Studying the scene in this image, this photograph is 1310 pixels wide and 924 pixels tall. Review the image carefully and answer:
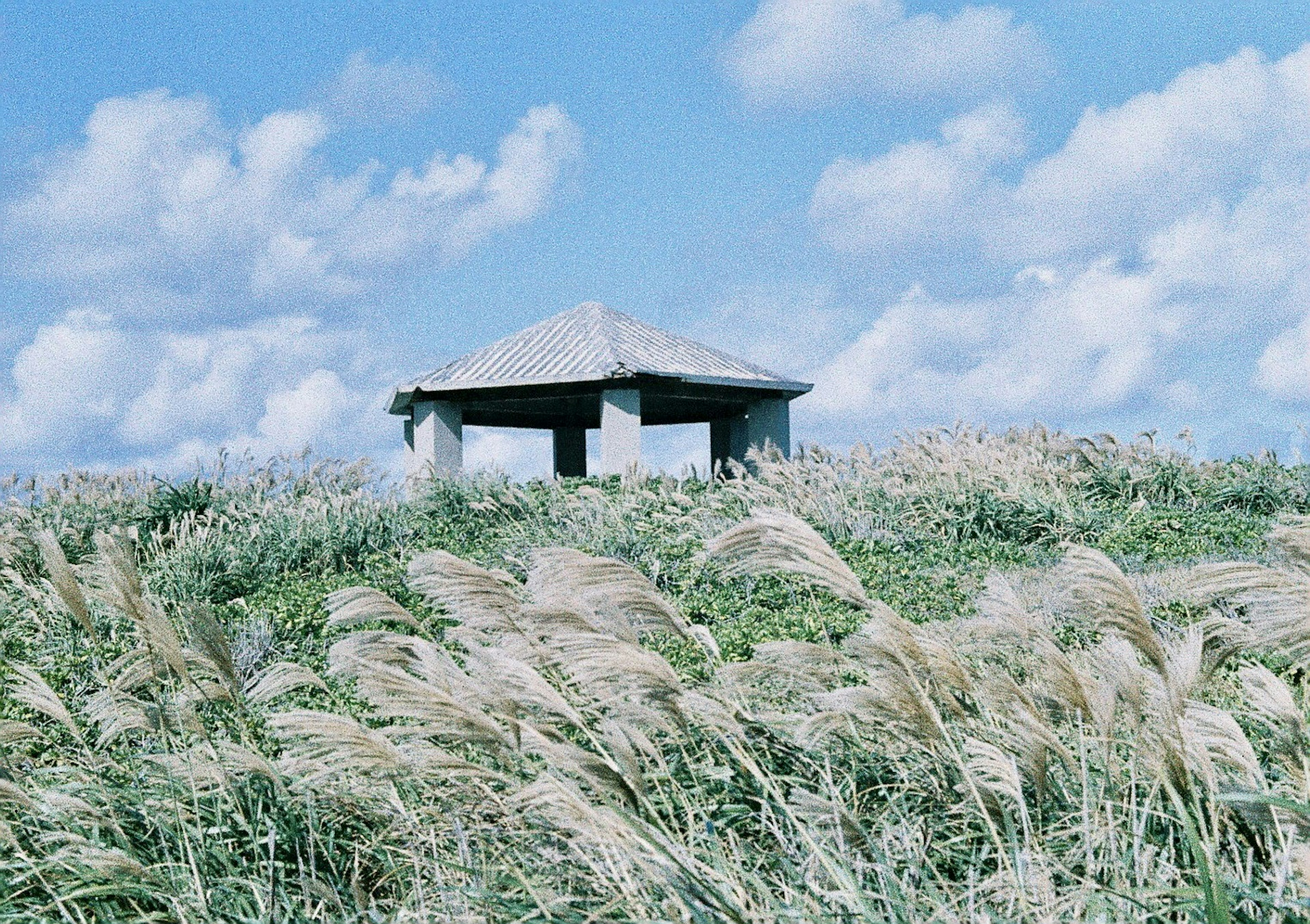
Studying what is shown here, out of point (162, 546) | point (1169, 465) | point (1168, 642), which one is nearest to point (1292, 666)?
point (1168, 642)

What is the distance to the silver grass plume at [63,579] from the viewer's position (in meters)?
3.06

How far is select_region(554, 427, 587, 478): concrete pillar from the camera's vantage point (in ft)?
69.3

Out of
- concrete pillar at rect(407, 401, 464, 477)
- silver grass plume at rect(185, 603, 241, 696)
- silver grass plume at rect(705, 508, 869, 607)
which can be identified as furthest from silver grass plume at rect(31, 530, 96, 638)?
concrete pillar at rect(407, 401, 464, 477)

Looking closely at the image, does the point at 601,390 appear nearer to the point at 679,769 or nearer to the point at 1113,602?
the point at 679,769

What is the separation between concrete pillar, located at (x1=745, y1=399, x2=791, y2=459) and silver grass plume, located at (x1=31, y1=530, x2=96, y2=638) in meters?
15.2

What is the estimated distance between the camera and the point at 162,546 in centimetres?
966

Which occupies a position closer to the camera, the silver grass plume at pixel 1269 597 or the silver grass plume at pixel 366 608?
the silver grass plume at pixel 1269 597

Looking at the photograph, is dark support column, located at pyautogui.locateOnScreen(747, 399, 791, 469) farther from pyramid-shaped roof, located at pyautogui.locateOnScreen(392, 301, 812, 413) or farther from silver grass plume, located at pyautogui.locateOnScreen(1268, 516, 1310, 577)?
silver grass plume, located at pyautogui.locateOnScreen(1268, 516, 1310, 577)

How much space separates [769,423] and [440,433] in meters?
5.17

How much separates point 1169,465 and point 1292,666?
5.74 m

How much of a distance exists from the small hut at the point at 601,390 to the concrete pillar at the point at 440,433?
0.06 feet

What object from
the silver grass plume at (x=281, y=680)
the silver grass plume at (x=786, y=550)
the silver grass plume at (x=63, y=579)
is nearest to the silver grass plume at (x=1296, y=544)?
the silver grass plume at (x=786, y=550)

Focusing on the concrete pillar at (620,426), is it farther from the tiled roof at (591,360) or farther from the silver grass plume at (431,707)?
the silver grass plume at (431,707)

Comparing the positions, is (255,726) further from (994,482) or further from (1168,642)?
(994,482)
